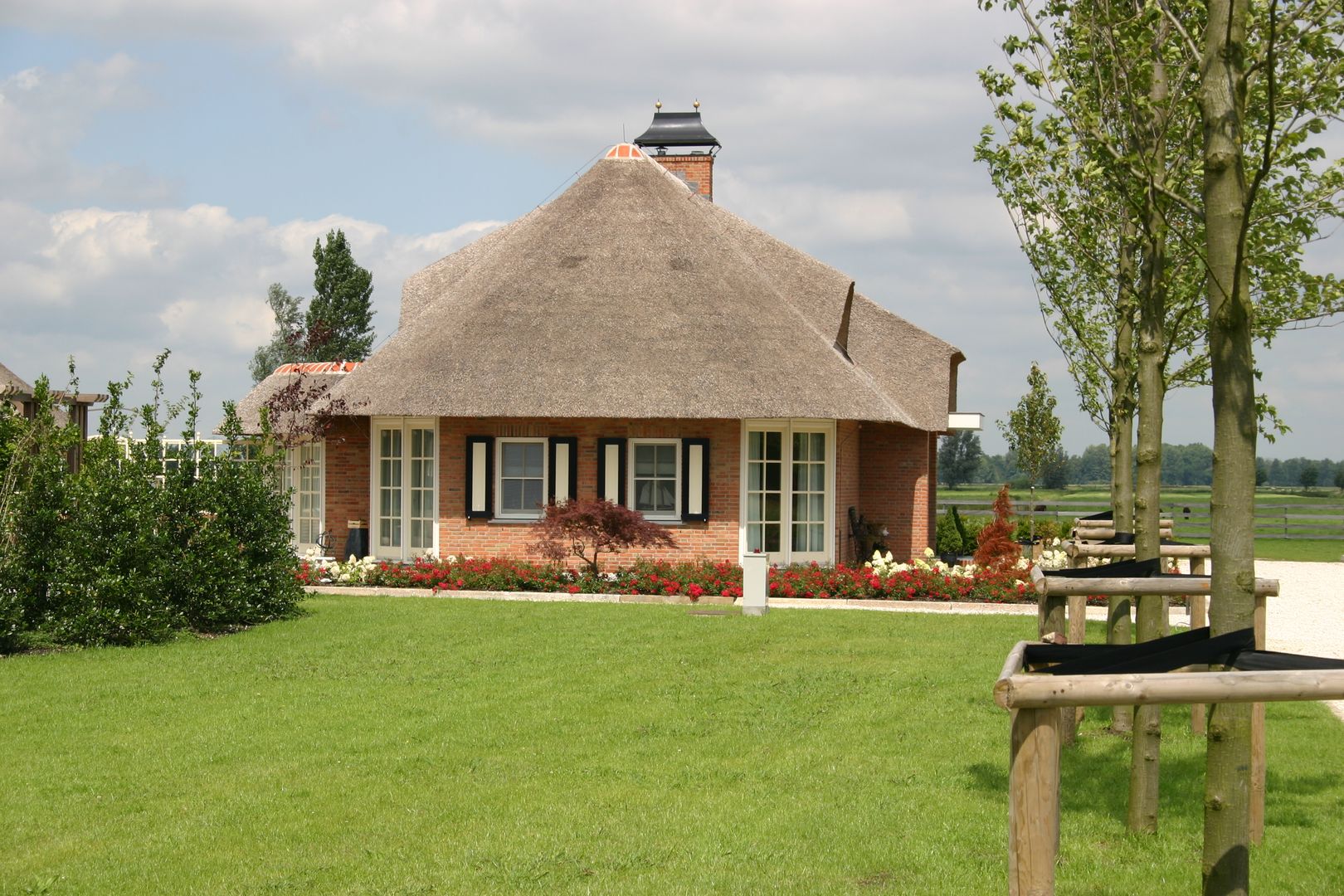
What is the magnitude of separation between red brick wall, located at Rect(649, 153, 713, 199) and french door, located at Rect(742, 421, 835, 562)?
10175mm

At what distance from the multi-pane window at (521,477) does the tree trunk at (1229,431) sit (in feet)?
54.0

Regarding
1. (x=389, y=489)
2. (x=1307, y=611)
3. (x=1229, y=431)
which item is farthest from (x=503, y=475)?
(x=1229, y=431)

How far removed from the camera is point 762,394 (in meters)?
19.8

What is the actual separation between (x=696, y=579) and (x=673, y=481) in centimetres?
290

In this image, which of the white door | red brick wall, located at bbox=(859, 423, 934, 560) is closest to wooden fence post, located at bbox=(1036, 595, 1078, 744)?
red brick wall, located at bbox=(859, 423, 934, 560)

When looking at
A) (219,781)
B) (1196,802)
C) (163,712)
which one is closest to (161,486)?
(163,712)

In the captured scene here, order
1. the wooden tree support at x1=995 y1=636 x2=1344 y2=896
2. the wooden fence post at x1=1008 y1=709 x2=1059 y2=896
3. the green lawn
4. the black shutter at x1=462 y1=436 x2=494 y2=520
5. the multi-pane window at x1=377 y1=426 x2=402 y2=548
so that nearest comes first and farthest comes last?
the wooden tree support at x1=995 y1=636 x2=1344 y2=896
the wooden fence post at x1=1008 y1=709 x2=1059 y2=896
the green lawn
the black shutter at x1=462 y1=436 x2=494 y2=520
the multi-pane window at x1=377 y1=426 x2=402 y2=548

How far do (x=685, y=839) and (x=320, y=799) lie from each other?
2.17 metres

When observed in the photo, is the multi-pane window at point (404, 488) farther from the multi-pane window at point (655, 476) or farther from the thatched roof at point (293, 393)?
the multi-pane window at point (655, 476)

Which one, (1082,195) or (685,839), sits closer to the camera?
(685,839)

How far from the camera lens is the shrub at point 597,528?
58.5 feet

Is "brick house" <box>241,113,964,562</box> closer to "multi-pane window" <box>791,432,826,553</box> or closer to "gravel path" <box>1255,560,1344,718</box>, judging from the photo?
"multi-pane window" <box>791,432,826,553</box>

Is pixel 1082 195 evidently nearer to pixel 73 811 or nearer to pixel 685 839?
pixel 685 839

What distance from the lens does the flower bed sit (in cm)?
1770
